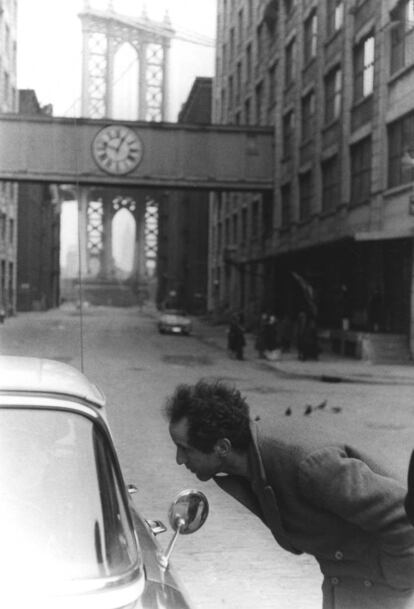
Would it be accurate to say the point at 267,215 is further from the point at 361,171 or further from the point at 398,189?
the point at 398,189

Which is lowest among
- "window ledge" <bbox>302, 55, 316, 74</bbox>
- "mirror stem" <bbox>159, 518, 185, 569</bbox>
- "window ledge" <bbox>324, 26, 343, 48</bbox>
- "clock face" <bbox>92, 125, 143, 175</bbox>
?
"mirror stem" <bbox>159, 518, 185, 569</bbox>

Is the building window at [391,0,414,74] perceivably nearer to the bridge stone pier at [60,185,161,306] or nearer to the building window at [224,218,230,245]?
the building window at [224,218,230,245]

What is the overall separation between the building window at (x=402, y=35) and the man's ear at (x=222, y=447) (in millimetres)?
21495

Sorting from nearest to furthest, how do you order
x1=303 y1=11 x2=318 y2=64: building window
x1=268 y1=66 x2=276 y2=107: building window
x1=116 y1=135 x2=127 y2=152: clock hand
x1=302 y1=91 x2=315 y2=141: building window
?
1. x1=303 y1=11 x2=318 y2=64: building window
2. x1=302 y1=91 x2=315 y2=141: building window
3. x1=116 y1=135 x2=127 y2=152: clock hand
4. x1=268 y1=66 x2=276 y2=107: building window

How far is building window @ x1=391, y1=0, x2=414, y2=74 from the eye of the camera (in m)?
21.9

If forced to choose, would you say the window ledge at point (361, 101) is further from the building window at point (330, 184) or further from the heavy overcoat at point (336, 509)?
the heavy overcoat at point (336, 509)

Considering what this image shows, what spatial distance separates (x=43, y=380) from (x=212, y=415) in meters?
0.62

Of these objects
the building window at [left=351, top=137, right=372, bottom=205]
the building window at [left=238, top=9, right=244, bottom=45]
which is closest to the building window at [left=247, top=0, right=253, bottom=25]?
the building window at [left=238, top=9, right=244, bottom=45]

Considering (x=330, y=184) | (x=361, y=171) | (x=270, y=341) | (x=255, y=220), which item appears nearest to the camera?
(x=270, y=341)

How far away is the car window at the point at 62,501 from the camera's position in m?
2.33

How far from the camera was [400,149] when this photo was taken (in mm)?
23094

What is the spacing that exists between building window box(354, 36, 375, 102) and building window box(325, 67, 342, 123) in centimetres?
133

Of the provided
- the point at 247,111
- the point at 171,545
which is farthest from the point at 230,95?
the point at 171,545

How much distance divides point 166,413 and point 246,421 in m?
0.29
